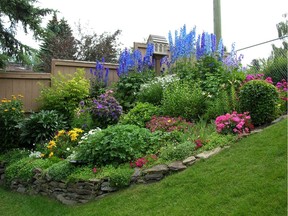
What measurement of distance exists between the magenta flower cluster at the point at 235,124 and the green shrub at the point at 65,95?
3.98 m

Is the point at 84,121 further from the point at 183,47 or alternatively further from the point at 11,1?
the point at 11,1

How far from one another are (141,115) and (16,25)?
4627 millimetres

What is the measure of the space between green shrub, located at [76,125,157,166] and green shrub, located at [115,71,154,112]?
2.72m

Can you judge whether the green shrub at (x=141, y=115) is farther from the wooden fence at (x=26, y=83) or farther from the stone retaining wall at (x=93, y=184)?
the wooden fence at (x=26, y=83)

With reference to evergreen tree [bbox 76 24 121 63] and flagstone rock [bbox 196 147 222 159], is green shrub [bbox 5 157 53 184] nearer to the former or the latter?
flagstone rock [bbox 196 147 222 159]

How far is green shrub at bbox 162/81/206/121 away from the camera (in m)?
5.66

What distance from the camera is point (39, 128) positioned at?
21.0ft

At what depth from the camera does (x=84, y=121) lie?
22.0ft

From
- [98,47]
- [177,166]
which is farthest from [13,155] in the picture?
[98,47]

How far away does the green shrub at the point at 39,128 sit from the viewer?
6.35m

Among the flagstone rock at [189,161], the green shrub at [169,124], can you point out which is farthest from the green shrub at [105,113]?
the flagstone rock at [189,161]

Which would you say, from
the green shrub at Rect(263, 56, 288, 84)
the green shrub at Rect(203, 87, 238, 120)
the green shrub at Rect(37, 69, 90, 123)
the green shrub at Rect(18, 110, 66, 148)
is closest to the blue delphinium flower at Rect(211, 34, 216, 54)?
the green shrub at Rect(263, 56, 288, 84)

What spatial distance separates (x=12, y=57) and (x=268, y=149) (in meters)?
7.02

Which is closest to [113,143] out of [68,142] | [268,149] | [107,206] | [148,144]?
[148,144]
